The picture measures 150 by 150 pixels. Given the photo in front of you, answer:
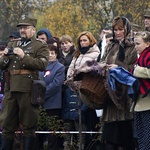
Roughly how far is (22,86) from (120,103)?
4.85 feet

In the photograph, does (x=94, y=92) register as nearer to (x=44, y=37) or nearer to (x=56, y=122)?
(x=56, y=122)

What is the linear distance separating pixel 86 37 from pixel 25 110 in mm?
1853

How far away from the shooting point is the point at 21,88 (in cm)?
764

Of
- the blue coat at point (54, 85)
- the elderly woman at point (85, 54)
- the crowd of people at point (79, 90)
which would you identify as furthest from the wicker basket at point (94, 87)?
the blue coat at point (54, 85)

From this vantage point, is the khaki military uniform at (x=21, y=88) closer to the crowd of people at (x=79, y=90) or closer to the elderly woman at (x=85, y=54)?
the crowd of people at (x=79, y=90)

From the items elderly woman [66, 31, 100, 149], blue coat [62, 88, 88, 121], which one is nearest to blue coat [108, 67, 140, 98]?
elderly woman [66, 31, 100, 149]

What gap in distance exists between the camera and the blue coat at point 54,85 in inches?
351

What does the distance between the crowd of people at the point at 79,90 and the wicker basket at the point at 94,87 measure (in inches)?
2.9

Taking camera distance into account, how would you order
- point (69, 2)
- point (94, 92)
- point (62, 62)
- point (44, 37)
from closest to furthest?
point (94, 92) → point (62, 62) → point (44, 37) → point (69, 2)

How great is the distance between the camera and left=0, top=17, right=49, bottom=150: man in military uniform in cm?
764

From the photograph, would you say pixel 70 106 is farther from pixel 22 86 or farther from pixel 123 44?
pixel 123 44

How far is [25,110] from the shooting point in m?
7.69

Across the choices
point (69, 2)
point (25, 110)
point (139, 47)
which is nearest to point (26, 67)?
point (25, 110)

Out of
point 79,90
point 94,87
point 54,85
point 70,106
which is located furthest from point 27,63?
point 70,106
